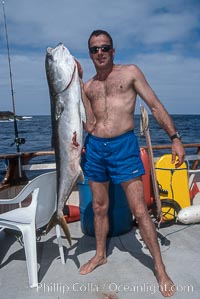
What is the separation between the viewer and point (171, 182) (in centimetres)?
500

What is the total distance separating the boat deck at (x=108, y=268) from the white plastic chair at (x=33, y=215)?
0.18 meters

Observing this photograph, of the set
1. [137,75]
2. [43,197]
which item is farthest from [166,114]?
[43,197]

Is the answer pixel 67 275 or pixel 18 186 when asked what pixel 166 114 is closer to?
pixel 67 275

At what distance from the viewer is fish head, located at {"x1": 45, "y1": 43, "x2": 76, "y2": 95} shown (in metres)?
2.83

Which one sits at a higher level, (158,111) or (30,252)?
(158,111)

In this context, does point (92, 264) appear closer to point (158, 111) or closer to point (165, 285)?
point (165, 285)

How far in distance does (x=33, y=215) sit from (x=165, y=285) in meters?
1.44

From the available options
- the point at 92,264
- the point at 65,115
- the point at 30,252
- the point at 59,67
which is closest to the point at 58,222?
the point at 30,252

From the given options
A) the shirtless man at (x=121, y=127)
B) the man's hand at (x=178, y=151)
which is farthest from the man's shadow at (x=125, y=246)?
the man's hand at (x=178, y=151)

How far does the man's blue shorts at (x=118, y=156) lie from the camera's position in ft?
10.6

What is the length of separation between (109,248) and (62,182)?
134 cm

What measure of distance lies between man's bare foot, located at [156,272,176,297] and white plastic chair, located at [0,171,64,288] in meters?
1.16

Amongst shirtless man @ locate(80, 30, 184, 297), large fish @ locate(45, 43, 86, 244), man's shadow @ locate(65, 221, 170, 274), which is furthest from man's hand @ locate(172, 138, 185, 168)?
man's shadow @ locate(65, 221, 170, 274)

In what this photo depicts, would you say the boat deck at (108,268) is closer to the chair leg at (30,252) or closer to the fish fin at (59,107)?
the chair leg at (30,252)
